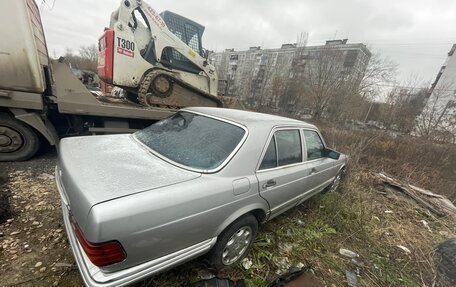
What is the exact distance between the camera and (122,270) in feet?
4.20

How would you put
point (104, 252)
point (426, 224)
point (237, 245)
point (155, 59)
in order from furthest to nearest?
point (155, 59) < point (426, 224) < point (237, 245) < point (104, 252)

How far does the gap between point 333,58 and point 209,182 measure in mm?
20459

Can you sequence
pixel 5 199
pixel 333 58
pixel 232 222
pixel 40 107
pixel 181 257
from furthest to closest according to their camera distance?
pixel 333 58, pixel 40 107, pixel 5 199, pixel 232 222, pixel 181 257

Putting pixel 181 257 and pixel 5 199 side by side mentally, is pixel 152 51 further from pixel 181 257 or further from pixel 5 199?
Result: pixel 181 257

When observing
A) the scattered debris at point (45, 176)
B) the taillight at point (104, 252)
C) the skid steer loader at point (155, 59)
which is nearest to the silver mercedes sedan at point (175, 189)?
the taillight at point (104, 252)

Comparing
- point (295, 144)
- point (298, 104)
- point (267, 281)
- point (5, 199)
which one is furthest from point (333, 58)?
point (5, 199)

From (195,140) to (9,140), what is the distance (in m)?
3.78

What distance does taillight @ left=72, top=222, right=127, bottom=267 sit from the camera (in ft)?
3.83

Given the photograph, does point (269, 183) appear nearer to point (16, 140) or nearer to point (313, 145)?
point (313, 145)

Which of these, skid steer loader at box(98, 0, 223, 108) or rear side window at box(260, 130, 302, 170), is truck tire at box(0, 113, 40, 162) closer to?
skid steer loader at box(98, 0, 223, 108)

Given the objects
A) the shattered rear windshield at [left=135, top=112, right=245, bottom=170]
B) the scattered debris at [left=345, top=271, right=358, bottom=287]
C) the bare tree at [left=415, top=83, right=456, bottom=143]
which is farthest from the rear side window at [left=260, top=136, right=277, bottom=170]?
the bare tree at [left=415, top=83, right=456, bottom=143]

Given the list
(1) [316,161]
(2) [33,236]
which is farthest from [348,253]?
(2) [33,236]

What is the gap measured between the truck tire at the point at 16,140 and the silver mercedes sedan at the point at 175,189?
2.43 metres

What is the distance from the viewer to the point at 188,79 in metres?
6.06
